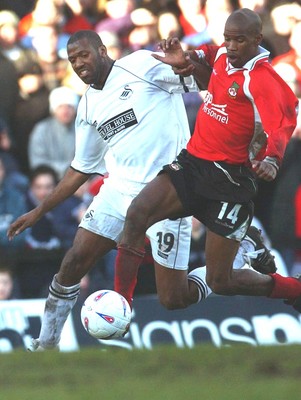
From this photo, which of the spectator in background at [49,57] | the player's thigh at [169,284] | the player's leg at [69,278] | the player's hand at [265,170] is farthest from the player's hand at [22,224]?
the spectator in background at [49,57]

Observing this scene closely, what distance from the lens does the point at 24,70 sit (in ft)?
55.8

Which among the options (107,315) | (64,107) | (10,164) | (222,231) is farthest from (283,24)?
(107,315)

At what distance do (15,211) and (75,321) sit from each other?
2041mm

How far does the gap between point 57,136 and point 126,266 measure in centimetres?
580

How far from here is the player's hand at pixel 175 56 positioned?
10773 millimetres

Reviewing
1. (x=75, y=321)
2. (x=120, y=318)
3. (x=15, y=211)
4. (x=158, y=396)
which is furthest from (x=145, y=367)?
(x=15, y=211)

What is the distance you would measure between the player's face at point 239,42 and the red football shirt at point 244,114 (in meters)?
0.07

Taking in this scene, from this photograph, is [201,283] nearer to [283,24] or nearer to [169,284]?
[169,284]

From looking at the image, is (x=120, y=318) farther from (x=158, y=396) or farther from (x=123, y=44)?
(x=123, y=44)

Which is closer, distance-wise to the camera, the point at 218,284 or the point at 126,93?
the point at 218,284

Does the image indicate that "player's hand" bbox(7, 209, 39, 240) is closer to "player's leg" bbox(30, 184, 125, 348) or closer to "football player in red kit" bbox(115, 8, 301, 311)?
"player's leg" bbox(30, 184, 125, 348)

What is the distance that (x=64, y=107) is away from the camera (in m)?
16.1

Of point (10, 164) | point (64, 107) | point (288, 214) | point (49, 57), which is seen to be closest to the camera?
point (288, 214)

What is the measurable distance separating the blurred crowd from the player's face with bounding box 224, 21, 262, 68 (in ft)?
13.4
